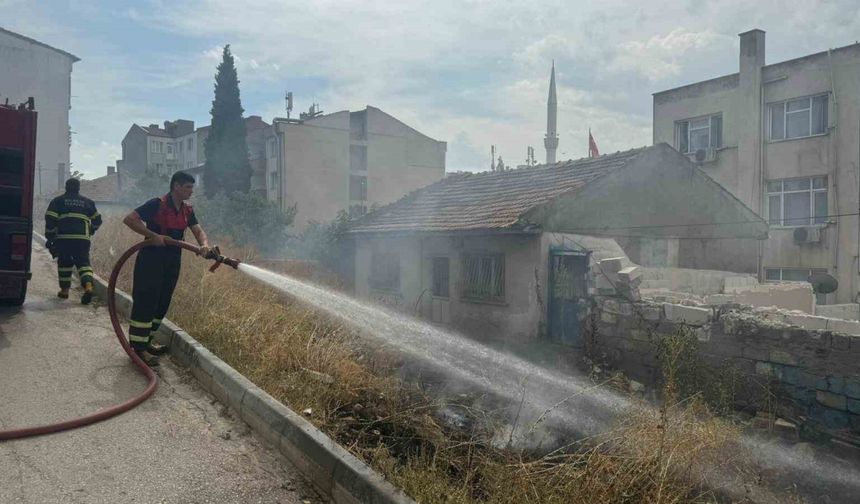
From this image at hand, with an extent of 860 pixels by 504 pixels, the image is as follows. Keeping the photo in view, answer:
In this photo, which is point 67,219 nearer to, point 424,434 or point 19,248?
point 19,248

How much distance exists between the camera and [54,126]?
117ft

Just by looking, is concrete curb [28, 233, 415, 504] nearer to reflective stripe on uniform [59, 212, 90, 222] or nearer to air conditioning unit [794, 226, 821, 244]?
reflective stripe on uniform [59, 212, 90, 222]

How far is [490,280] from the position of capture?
41.7 feet

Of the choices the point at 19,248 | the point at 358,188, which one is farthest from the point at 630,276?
the point at 358,188

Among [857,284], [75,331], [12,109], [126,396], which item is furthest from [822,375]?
[857,284]

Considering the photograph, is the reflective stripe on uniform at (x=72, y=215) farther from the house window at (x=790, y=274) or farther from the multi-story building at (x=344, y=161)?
the multi-story building at (x=344, y=161)

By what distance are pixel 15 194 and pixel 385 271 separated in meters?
10.1

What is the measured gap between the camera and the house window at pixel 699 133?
2244 cm

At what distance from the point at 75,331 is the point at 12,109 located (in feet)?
8.96

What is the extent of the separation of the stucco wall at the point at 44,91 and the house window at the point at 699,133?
31966 millimetres

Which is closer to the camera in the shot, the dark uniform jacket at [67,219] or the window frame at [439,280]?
the dark uniform jacket at [67,219]

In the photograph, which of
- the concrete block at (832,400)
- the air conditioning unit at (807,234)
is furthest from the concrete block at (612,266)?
the air conditioning unit at (807,234)

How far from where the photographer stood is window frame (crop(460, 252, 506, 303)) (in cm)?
1242

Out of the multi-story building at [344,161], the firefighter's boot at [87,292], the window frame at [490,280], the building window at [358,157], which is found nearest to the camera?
the firefighter's boot at [87,292]
